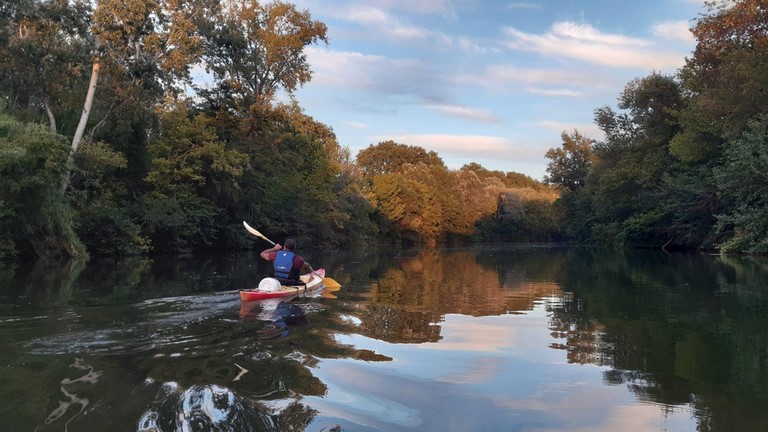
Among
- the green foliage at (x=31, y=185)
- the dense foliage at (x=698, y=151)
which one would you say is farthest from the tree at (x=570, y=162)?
the green foliage at (x=31, y=185)

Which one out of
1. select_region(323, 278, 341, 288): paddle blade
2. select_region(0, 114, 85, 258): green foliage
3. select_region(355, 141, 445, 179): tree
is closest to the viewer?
select_region(323, 278, 341, 288): paddle blade

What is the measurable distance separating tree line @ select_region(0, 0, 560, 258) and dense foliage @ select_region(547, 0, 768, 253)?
20654 mm

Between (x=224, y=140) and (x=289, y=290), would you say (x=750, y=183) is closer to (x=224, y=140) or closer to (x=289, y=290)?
(x=289, y=290)

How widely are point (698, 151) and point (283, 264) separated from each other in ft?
92.6

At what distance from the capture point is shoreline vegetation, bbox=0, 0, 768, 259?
22125 mm

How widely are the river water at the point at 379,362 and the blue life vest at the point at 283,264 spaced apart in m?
0.74

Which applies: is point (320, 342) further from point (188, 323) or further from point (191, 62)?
point (191, 62)

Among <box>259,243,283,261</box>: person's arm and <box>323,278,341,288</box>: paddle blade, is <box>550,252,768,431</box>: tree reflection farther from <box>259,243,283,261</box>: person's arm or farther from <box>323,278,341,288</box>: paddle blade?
<box>259,243,283,261</box>: person's arm

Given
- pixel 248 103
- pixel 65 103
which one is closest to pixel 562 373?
pixel 65 103

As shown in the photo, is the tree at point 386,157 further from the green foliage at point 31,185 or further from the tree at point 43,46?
the green foliage at point 31,185

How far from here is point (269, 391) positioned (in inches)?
210

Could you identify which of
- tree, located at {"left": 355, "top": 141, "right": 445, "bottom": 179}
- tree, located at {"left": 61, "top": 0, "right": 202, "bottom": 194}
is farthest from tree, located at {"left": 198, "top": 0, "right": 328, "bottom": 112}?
tree, located at {"left": 355, "top": 141, "right": 445, "bottom": 179}

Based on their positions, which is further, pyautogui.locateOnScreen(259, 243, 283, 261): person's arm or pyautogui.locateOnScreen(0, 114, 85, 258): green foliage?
pyautogui.locateOnScreen(0, 114, 85, 258): green foliage

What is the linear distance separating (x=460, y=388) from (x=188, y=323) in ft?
15.3
